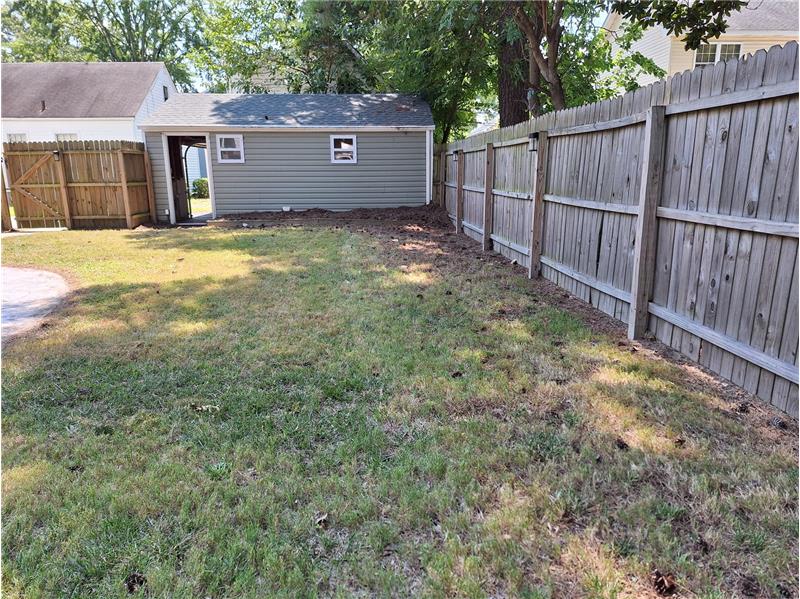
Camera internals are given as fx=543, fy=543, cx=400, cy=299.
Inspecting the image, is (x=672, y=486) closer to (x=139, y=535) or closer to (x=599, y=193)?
(x=139, y=535)

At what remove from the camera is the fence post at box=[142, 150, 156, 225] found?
14.4 m

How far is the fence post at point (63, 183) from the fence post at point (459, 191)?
30.6ft

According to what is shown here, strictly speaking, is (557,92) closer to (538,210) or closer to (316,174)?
(538,210)

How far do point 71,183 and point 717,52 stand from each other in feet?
61.4

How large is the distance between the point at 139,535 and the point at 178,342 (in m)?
2.50

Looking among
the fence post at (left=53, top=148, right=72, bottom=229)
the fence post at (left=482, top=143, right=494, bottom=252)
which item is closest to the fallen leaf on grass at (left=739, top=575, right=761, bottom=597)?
the fence post at (left=482, top=143, right=494, bottom=252)

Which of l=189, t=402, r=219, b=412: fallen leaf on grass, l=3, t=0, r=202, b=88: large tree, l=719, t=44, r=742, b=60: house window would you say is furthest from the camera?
l=3, t=0, r=202, b=88: large tree

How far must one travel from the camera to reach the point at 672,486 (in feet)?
7.82

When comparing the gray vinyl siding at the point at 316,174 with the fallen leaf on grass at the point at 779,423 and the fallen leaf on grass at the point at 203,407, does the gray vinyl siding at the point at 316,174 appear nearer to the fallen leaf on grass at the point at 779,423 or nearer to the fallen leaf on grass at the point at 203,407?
the fallen leaf on grass at the point at 203,407

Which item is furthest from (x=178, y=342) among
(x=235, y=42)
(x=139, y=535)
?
(x=235, y=42)

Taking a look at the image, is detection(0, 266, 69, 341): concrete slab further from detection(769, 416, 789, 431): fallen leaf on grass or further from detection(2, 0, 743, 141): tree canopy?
detection(2, 0, 743, 141): tree canopy

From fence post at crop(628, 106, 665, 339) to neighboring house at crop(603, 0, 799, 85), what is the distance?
13155mm

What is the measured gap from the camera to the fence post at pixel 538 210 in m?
6.35

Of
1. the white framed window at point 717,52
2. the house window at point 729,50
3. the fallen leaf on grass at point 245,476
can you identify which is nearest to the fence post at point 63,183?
the fallen leaf on grass at point 245,476
